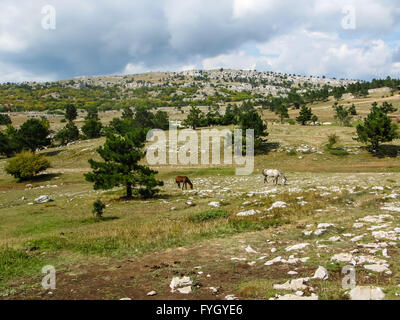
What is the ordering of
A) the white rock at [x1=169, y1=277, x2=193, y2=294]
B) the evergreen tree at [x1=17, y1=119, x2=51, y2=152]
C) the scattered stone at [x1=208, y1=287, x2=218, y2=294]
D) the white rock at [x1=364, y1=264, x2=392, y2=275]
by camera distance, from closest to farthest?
the scattered stone at [x1=208, y1=287, x2=218, y2=294]
the white rock at [x1=364, y1=264, x2=392, y2=275]
the white rock at [x1=169, y1=277, x2=193, y2=294]
the evergreen tree at [x1=17, y1=119, x2=51, y2=152]

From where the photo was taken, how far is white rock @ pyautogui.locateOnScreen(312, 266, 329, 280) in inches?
339

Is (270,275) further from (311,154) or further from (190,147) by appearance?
(190,147)

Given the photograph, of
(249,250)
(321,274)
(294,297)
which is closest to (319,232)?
(249,250)

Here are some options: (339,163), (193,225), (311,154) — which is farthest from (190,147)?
(193,225)

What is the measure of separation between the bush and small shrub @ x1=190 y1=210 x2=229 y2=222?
44.8m

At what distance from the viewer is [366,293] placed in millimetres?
7164

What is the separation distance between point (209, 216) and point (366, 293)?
40.6ft

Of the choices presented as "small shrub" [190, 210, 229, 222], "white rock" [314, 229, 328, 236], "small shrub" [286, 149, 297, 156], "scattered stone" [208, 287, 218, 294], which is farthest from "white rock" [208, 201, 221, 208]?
"small shrub" [286, 149, 297, 156]

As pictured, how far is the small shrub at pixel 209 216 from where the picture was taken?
18.8 meters

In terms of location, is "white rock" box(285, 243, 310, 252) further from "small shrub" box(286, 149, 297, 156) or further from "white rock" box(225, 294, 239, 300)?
"small shrub" box(286, 149, 297, 156)

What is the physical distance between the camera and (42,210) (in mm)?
26297

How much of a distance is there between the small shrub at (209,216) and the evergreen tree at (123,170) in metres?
10.4

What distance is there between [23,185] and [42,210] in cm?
2885

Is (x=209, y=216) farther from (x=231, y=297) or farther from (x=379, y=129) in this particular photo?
(x=379, y=129)
